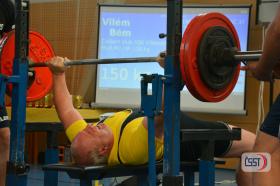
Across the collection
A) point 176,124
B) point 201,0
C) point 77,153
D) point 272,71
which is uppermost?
point 201,0

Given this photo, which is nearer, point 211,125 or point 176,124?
point 176,124

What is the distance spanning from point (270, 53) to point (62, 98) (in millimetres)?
1263

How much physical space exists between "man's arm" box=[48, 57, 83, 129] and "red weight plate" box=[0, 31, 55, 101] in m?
0.29

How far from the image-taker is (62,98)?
9.17 feet

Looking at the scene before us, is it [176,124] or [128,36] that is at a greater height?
[128,36]

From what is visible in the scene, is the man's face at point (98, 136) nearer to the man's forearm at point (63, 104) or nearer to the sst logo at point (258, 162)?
the man's forearm at point (63, 104)

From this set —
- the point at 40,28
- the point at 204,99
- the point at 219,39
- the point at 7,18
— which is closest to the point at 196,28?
the point at 219,39

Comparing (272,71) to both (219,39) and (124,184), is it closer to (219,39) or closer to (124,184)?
(219,39)

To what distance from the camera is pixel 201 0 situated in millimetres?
5598

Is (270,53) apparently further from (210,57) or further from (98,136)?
(98,136)

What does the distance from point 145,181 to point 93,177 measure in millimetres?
284

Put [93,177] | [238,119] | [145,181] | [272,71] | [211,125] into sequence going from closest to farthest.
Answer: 1. [272,71]
2. [93,177]
3. [145,181]
4. [211,125]
5. [238,119]

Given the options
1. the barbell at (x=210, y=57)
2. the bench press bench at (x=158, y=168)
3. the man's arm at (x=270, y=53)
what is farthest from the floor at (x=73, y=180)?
the man's arm at (x=270, y=53)

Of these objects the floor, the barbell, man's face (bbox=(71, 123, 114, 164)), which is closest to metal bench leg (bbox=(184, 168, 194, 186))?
man's face (bbox=(71, 123, 114, 164))
